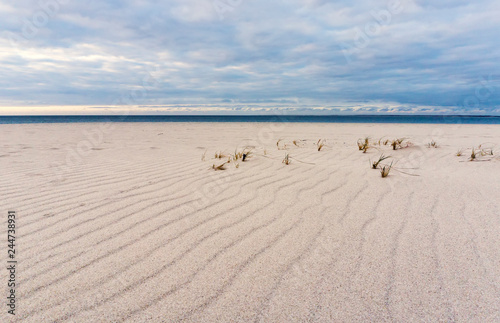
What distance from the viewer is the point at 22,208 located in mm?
2363

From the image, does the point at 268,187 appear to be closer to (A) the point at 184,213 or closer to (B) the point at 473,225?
(A) the point at 184,213

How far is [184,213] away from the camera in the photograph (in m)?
2.26

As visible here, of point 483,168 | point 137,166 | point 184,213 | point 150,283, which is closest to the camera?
point 150,283

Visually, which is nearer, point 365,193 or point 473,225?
point 473,225

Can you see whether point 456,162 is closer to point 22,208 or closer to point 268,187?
point 268,187

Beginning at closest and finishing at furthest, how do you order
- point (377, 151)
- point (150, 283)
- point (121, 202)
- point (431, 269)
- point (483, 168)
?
point (150, 283) → point (431, 269) → point (121, 202) → point (483, 168) → point (377, 151)

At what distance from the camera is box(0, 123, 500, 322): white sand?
4.18ft

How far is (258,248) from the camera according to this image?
5.70 ft

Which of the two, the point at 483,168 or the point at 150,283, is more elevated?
the point at 483,168

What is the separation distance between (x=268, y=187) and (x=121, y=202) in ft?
4.43

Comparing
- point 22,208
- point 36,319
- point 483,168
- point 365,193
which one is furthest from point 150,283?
point 483,168

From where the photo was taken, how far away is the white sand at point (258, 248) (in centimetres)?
127

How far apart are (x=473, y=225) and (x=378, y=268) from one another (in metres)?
1.00

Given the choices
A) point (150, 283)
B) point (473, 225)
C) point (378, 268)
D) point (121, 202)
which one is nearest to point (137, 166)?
point (121, 202)
